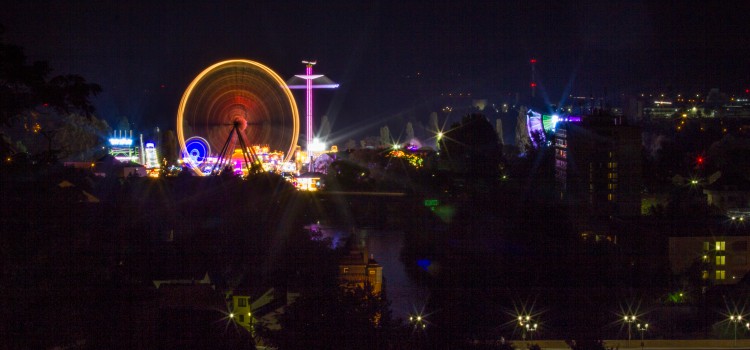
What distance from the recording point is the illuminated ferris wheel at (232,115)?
9.41 m

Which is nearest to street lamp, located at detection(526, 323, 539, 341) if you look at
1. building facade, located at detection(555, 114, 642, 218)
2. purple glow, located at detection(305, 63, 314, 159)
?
building facade, located at detection(555, 114, 642, 218)

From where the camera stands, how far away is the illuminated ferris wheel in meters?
9.41

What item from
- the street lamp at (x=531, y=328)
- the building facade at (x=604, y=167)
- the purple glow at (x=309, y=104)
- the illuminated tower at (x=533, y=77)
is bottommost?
the street lamp at (x=531, y=328)

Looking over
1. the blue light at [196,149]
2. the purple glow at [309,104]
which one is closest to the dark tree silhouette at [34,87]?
the blue light at [196,149]

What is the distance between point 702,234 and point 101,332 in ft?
16.6

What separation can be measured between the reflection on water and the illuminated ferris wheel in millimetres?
1998

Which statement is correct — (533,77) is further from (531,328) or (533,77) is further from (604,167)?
(531,328)

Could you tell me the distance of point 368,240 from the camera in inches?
301

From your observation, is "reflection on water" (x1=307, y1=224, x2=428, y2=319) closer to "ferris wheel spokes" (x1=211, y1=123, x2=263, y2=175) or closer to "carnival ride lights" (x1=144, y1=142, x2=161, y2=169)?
"ferris wheel spokes" (x1=211, y1=123, x2=263, y2=175)

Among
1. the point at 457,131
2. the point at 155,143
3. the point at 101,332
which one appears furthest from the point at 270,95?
the point at 101,332

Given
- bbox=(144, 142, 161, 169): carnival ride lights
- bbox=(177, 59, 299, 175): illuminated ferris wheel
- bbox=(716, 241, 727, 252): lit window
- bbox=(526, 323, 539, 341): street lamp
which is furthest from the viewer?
bbox=(144, 142, 161, 169): carnival ride lights

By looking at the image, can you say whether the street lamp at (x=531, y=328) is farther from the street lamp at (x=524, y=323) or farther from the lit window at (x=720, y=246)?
the lit window at (x=720, y=246)

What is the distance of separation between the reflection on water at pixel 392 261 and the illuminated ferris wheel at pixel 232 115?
2.00 meters

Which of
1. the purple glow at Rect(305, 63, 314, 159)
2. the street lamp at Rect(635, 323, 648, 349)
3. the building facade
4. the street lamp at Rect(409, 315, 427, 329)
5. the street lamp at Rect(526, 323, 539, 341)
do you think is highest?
Result: the purple glow at Rect(305, 63, 314, 159)
